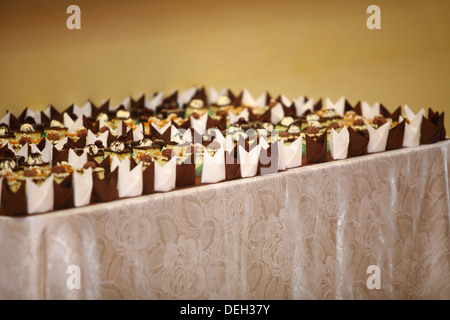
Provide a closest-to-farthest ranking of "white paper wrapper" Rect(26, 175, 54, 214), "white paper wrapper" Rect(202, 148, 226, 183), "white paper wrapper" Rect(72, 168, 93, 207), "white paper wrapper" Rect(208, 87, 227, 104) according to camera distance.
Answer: "white paper wrapper" Rect(26, 175, 54, 214), "white paper wrapper" Rect(72, 168, 93, 207), "white paper wrapper" Rect(202, 148, 226, 183), "white paper wrapper" Rect(208, 87, 227, 104)

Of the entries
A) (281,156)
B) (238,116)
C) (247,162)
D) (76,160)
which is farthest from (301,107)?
(76,160)

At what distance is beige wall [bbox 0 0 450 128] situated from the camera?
3.99m

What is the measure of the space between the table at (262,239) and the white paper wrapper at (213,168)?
2.1 inches

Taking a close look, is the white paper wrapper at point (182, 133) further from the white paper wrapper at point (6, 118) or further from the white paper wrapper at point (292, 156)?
the white paper wrapper at point (6, 118)

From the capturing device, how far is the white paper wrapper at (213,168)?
2.58 m

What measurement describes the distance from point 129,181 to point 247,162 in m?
0.57

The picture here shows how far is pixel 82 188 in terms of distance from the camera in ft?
7.45

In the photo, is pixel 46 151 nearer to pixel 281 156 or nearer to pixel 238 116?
pixel 281 156

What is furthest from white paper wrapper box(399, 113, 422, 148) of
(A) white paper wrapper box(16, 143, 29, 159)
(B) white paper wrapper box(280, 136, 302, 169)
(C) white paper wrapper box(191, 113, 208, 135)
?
(A) white paper wrapper box(16, 143, 29, 159)

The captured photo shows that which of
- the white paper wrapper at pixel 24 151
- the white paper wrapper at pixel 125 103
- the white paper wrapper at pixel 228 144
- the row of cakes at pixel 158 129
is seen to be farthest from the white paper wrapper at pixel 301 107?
the white paper wrapper at pixel 24 151

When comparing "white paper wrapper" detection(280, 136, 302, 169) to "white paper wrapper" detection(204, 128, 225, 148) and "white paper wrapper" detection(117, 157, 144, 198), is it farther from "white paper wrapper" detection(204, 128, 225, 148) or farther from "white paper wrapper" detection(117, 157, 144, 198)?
"white paper wrapper" detection(117, 157, 144, 198)

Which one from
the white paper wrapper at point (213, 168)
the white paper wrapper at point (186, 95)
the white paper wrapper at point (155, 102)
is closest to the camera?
the white paper wrapper at point (213, 168)

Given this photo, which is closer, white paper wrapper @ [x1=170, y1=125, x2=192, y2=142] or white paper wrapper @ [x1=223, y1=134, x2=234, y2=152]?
white paper wrapper @ [x1=223, y1=134, x2=234, y2=152]

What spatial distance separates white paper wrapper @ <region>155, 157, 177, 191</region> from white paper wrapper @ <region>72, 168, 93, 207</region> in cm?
30
